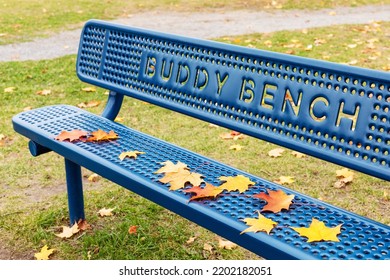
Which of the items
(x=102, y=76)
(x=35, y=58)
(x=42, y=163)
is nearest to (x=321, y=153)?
(x=102, y=76)

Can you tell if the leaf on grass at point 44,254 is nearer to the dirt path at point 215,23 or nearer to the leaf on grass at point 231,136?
the leaf on grass at point 231,136

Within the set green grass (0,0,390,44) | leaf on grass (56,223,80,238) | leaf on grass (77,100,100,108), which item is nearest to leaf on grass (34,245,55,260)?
leaf on grass (56,223,80,238)

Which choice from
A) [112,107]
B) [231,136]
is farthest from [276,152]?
[112,107]

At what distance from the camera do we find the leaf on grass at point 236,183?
2328mm

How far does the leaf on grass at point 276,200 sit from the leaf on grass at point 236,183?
0.31 ft

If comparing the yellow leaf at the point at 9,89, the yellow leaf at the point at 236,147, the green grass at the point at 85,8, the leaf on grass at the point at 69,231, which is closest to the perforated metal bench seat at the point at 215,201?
the leaf on grass at the point at 69,231

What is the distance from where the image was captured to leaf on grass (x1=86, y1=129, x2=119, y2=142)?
2.83 m

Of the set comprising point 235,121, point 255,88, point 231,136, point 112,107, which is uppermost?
point 255,88

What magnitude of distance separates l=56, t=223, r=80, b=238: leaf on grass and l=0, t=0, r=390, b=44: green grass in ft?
20.2

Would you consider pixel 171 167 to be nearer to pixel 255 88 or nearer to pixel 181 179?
pixel 181 179

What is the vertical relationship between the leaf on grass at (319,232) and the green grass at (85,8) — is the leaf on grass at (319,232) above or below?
above

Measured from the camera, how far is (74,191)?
307 cm

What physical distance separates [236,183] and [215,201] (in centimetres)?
20

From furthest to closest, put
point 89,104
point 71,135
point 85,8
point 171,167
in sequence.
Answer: point 85,8, point 89,104, point 71,135, point 171,167
